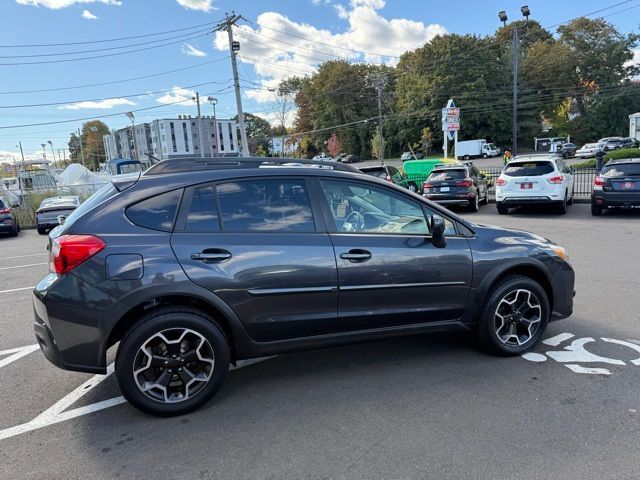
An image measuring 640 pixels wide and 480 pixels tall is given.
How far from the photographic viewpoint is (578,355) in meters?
3.99

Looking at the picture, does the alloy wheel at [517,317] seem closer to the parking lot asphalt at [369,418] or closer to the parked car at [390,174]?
the parking lot asphalt at [369,418]

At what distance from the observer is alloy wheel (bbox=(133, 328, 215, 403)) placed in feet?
10.3

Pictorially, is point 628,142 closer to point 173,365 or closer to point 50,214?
point 50,214

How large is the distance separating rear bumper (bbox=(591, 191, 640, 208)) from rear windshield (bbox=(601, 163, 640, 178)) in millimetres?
472

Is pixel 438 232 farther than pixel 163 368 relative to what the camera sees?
Yes

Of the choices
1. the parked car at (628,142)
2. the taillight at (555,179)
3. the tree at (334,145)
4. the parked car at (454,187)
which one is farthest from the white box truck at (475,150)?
the taillight at (555,179)

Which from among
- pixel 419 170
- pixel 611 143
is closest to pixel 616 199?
pixel 419 170

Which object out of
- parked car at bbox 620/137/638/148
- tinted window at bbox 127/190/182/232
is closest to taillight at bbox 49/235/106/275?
tinted window at bbox 127/190/182/232

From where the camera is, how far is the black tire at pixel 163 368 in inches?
121

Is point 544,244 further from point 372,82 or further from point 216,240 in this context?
point 372,82

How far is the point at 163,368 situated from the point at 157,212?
3.59 ft

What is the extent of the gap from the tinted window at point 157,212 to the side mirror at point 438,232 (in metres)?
1.98

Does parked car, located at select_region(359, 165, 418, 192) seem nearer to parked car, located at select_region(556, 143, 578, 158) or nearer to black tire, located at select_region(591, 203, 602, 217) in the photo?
black tire, located at select_region(591, 203, 602, 217)

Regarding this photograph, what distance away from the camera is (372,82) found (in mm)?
76875
